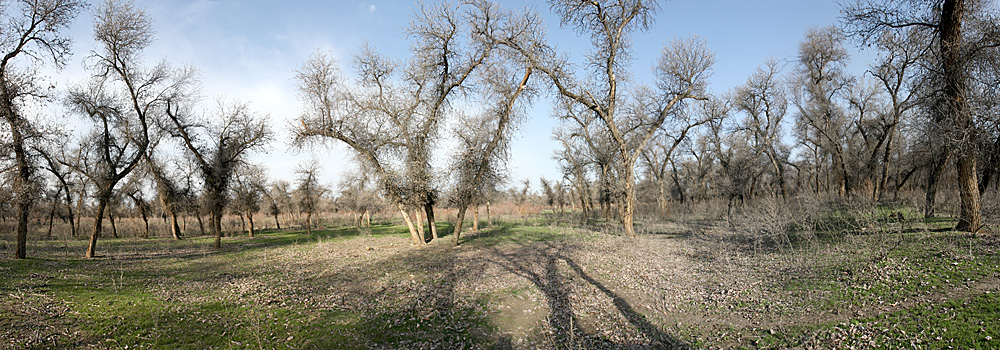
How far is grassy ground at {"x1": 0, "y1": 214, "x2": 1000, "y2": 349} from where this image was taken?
5.72 meters

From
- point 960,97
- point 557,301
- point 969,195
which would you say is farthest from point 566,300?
point 960,97

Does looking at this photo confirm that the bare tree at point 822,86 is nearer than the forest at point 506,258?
No

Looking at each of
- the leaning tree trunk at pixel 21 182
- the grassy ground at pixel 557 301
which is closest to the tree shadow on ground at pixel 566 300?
the grassy ground at pixel 557 301

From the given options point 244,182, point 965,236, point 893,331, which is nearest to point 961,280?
point 893,331

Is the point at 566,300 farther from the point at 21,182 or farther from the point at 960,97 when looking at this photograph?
the point at 21,182

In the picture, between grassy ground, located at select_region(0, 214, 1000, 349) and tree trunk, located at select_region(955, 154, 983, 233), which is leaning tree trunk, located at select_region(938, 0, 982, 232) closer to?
tree trunk, located at select_region(955, 154, 983, 233)

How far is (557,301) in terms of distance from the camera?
27.4 ft

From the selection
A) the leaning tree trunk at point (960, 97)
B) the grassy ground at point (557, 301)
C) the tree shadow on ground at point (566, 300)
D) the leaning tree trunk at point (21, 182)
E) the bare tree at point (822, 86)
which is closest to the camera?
the grassy ground at point (557, 301)

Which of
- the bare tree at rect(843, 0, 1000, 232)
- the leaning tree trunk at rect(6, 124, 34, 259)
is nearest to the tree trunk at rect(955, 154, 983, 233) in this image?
the bare tree at rect(843, 0, 1000, 232)

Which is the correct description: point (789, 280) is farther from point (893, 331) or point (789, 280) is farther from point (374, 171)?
point (374, 171)

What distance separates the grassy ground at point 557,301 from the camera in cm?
572

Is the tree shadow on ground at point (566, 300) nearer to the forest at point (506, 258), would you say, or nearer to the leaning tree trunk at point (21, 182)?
the forest at point (506, 258)

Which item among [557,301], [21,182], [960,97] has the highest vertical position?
[960,97]

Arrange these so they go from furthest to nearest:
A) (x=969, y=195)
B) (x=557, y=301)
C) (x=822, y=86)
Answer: (x=822, y=86) → (x=969, y=195) → (x=557, y=301)
